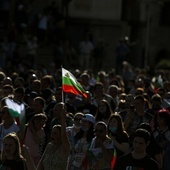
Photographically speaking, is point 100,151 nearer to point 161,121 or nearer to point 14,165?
point 161,121

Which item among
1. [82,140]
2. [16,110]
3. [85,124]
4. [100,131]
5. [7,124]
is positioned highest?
[16,110]

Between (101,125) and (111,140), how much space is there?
1.05 ft

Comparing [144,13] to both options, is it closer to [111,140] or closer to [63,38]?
[63,38]

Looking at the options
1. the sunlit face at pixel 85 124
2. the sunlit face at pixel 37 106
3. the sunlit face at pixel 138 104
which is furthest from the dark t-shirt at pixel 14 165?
the sunlit face at pixel 37 106

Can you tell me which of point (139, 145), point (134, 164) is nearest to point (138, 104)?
point (139, 145)

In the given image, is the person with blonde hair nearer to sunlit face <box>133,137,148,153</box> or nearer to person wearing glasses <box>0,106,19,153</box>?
sunlit face <box>133,137,148,153</box>

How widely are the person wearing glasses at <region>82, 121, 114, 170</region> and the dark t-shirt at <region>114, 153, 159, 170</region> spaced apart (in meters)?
1.76

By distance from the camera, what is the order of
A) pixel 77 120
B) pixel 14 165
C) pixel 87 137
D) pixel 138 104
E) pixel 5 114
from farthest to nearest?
pixel 138 104 < pixel 77 120 < pixel 5 114 < pixel 87 137 < pixel 14 165

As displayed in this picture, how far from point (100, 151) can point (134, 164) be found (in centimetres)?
197

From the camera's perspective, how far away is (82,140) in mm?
12859

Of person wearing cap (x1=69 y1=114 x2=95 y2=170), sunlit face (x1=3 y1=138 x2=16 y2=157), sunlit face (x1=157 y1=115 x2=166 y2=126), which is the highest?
sunlit face (x1=3 y1=138 x2=16 y2=157)

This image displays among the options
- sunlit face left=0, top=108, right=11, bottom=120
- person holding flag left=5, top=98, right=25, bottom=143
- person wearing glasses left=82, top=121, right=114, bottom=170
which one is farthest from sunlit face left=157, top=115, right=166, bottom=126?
sunlit face left=0, top=108, right=11, bottom=120

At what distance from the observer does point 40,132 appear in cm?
1311

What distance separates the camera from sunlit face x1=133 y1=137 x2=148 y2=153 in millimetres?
10062
